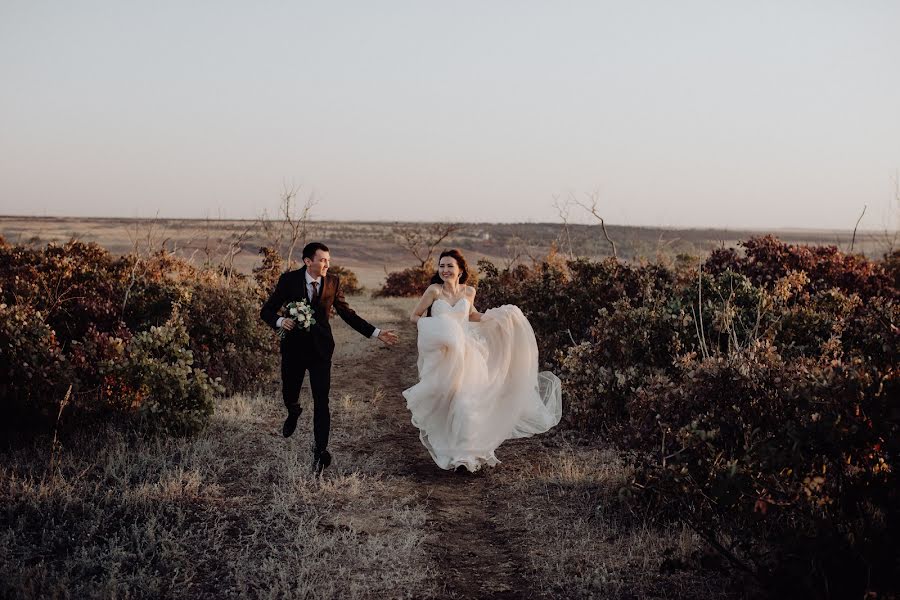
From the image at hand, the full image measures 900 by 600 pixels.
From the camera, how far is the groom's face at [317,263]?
761 cm

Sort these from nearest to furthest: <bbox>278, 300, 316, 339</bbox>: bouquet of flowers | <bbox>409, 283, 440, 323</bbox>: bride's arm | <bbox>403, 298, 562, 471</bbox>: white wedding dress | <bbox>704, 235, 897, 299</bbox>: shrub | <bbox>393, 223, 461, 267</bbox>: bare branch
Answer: <bbox>278, 300, 316, 339</bbox>: bouquet of flowers
<bbox>403, 298, 562, 471</bbox>: white wedding dress
<bbox>409, 283, 440, 323</bbox>: bride's arm
<bbox>704, 235, 897, 299</bbox>: shrub
<bbox>393, 223, 461, 267</bbox>: bare branch

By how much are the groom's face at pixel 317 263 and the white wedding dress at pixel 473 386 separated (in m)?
1.36

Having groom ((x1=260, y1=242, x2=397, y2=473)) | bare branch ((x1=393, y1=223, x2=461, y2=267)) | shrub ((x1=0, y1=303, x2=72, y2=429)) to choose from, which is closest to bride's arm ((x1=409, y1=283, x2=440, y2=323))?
groom ((x1=260, y1=242, x2=397, y2=473))

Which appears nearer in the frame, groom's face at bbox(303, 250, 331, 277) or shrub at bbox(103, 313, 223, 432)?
groom's face at bbox(303, 250, 331, 277)

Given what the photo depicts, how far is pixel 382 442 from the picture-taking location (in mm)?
9281

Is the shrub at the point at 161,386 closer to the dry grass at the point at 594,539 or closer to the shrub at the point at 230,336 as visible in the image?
the shrub at the point at 230,336

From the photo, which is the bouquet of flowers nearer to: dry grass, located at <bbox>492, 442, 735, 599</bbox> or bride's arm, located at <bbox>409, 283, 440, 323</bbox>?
bride's arm, located at <bbox>409, 283, 440, 323</bbox>

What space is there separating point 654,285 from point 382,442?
5661 millimetres

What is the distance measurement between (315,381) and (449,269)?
2.09 metres

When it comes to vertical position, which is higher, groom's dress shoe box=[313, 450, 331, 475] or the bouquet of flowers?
the bouquet of flowers

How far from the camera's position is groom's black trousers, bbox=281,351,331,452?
7598 mm

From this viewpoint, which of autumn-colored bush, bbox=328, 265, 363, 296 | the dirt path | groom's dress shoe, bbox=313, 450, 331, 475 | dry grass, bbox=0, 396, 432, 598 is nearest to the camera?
dry grass, bbox=0, 396, 432, 598

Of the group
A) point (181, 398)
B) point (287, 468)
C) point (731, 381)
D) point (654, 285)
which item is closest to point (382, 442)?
point (287, 468)

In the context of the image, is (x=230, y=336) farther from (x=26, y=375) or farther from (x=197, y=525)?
(x=197, y=525)
